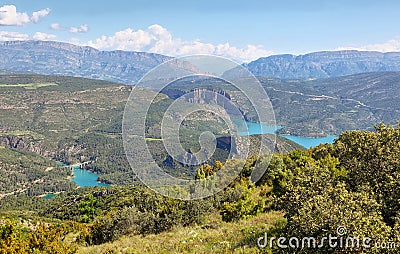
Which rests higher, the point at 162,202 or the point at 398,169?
the point at 398,169

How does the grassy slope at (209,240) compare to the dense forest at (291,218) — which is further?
the grassy slope at (209,240)

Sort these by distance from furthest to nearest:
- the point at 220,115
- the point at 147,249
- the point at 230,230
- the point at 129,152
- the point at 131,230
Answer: the point at 131,230
the point at 230,230
the point at 147,249
the point at 220,115
the point at 129,152

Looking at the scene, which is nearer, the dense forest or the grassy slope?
the dense forest

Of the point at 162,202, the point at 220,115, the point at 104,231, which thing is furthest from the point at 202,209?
the point at 220,115

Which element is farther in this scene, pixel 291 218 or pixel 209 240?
pixel 209 240

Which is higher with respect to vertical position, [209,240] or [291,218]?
[291,218]

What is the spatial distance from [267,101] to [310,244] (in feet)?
13.1

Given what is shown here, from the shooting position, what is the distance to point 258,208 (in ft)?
63.0

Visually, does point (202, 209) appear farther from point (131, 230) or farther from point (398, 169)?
point (398, 169)

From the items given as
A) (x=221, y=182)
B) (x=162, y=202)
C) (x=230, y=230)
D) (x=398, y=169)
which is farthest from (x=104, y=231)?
(x=398, y=169)

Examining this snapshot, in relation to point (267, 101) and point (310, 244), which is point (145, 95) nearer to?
point (267, 101)

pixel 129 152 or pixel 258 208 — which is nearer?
pixel 129 152

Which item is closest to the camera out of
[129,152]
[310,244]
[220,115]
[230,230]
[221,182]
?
[310,244]

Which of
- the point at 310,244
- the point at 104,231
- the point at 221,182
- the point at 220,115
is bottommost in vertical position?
the point at 104,231
